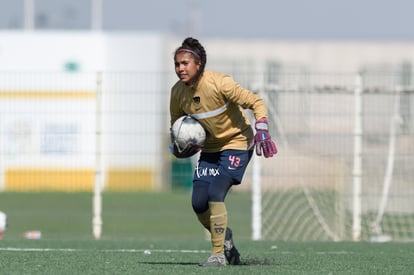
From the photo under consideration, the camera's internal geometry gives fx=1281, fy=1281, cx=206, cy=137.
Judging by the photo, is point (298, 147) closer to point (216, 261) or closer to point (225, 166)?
point (225, 166)

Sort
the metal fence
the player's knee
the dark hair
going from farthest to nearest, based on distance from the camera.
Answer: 1. the metal fence
2. the player's knee
3. the dark hair

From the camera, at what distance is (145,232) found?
2403 centimetres

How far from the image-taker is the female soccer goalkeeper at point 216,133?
11.0 meters

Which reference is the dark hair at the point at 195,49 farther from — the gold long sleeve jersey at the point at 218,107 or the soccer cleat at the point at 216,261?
the soccer cleat at the point at 216,261

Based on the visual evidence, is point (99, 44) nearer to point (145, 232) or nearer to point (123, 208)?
point (123, 208)

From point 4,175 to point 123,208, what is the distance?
8248 millimetres

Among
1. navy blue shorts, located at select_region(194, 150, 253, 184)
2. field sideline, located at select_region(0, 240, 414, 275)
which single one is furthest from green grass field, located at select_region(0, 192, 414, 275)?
navy blue shorts, located at select_region(194, 150, 253, 184)

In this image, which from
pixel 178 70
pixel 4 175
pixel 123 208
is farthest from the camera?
pixel 123 208

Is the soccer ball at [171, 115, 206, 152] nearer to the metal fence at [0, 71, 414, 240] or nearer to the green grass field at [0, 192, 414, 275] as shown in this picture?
the green grass field at [0, 192, 414, 275]

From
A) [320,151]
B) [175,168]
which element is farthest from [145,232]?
[320,151]

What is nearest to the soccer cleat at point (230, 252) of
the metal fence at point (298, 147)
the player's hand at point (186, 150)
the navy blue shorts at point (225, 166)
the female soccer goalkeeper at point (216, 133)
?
the female soccer goalkeeper at point (216, 133)

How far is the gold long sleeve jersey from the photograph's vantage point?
1103 centimetres

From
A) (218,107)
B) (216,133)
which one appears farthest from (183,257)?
(218,107)

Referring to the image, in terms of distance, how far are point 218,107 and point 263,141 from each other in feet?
1.75
